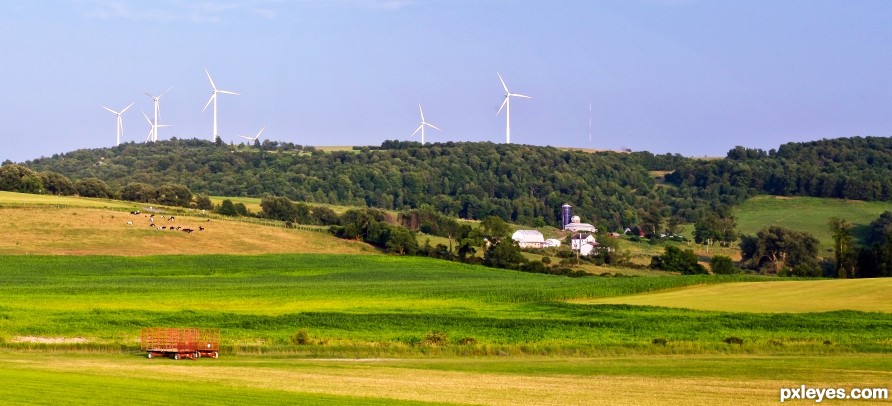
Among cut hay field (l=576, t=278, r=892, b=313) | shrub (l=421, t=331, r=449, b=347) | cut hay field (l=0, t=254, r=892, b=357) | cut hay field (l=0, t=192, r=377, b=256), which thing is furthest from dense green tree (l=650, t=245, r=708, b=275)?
shrub (l=421, t=331, r=449, b=347)

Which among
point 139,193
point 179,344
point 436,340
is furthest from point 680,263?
point 179,344

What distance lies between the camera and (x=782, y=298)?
7312cm

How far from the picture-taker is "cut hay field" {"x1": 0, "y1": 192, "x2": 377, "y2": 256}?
115375 millimetres

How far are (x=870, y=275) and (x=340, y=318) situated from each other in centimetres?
6768

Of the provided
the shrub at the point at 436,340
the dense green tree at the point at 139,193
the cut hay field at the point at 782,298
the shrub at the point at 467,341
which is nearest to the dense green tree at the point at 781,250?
the cut hay field at the point at 782,298

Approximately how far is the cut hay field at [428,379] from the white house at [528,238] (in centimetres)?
12229

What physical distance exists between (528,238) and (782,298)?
99.1 m

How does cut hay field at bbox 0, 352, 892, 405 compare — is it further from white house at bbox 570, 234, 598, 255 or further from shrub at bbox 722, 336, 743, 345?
white house at bbox 570, 234, 598, 255

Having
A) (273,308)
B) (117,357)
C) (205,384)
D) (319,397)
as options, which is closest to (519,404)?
(319,397)

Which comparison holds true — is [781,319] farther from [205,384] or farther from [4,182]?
[4,182]

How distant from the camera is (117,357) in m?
44.1

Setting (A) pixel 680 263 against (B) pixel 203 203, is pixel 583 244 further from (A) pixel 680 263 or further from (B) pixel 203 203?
(B) pixel 203 203

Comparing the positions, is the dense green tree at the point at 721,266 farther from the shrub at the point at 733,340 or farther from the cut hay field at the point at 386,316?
the shrub at the point at 733,340

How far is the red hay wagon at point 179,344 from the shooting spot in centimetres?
4447
